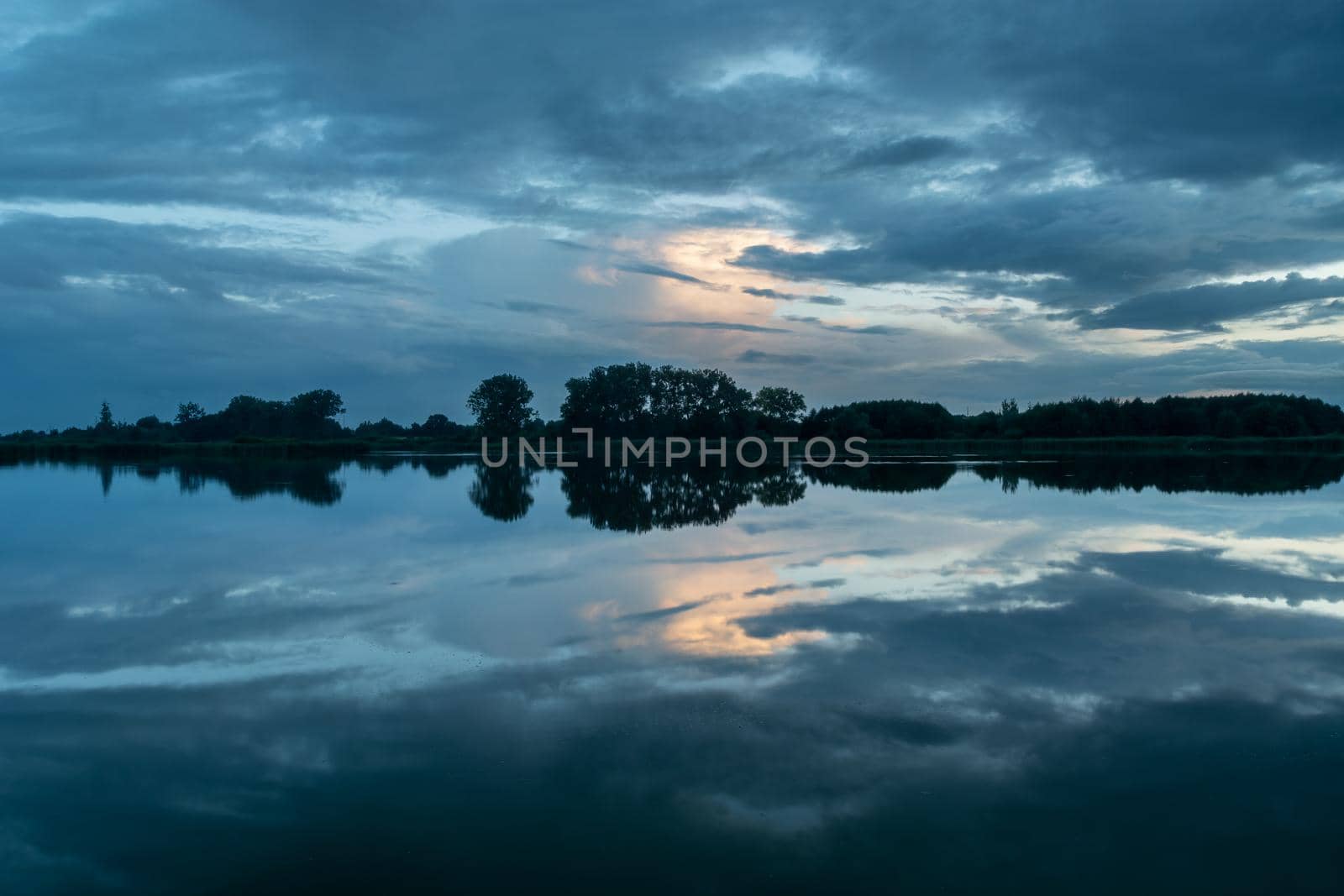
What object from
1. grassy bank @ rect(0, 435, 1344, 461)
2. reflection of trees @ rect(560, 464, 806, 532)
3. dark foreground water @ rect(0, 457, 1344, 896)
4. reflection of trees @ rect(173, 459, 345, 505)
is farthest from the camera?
grassy bank @ rect(0, 435, 1344, 461)

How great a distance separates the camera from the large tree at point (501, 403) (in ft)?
360

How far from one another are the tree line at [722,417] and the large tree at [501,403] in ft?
0.35

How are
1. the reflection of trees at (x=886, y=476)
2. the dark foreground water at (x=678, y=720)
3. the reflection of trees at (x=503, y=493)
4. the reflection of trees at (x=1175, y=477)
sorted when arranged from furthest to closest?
the reflection of trees at (x=886, y=476) → the reflection of trees at (x=1175, y=477) → the reflection of trees at (x=503, y=493) → the dark foreground water at (x=678, y=720)

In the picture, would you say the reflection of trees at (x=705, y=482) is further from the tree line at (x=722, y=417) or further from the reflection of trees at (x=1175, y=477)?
the tree line at (x=722, y=417)


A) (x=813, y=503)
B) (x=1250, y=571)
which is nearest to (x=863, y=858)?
(x=1250, y=571)

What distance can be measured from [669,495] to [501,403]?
87.8 metres

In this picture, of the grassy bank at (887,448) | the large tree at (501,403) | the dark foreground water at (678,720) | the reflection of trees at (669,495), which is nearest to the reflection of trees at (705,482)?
the reflection of trees at (669,495)

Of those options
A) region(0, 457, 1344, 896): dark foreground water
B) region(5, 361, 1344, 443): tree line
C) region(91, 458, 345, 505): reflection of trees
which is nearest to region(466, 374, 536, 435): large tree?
region(5, 361, 1344, 443): tree line

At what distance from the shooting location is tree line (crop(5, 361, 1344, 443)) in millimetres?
89688

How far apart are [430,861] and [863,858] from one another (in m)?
1.96

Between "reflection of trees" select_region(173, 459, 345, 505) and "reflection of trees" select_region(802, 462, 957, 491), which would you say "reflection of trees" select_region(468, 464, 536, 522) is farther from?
"reflection of trees" select_region(802, 462, 957, 491)

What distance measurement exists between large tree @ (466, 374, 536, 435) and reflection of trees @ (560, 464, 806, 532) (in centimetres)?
7070

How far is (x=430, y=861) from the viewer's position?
3973 millimetres

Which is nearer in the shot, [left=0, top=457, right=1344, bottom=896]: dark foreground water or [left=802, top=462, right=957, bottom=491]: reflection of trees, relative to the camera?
[left=0, top=457, right=1344, bottom=896]: dark foreground water
